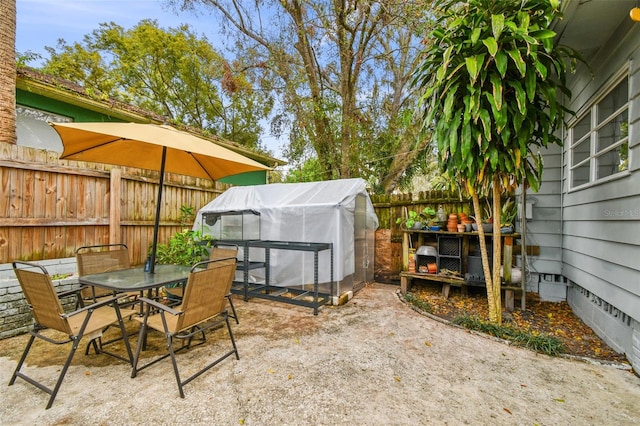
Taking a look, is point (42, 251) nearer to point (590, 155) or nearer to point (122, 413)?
point (122, 413)

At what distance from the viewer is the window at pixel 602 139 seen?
10.2 ft

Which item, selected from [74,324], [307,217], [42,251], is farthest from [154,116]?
[74,324]

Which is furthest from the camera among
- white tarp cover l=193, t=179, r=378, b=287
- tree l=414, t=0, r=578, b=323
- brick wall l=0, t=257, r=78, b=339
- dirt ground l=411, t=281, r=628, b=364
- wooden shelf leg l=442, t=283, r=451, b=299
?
wooden shelf leg l=442, t=283, r=451, b=299

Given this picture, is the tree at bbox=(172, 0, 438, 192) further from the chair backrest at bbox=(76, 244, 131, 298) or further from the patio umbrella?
the chair backrest at bbox=(76, 244, 131, 298)

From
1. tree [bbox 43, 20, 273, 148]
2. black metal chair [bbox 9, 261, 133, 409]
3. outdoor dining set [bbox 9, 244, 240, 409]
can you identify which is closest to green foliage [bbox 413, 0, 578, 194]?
outdoor dining set [bbox 9, 244, 240, 409]

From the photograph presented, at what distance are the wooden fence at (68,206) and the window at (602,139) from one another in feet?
21.4

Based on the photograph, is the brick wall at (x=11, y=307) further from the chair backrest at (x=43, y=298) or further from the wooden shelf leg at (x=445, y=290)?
the wooden shelf leg at (x=445, y=290)

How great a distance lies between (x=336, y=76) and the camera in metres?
9.84

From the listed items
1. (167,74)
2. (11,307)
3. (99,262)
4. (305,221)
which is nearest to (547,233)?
(305,221)

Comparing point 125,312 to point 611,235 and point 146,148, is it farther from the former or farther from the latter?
point 611,235

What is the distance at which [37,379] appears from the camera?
247 cm

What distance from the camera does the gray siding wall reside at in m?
2.70

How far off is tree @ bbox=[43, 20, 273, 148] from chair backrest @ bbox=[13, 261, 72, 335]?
800 cm

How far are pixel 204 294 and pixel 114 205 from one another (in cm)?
315
